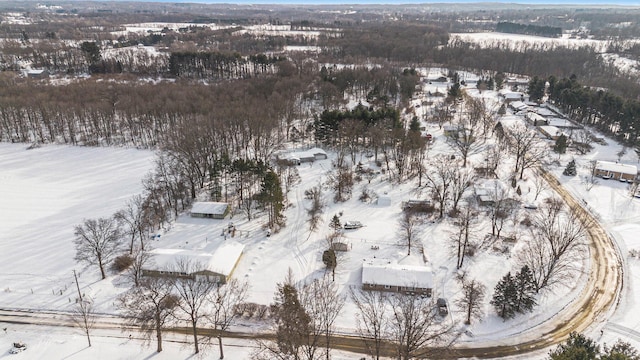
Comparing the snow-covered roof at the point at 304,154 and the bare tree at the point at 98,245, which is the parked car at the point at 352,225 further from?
the bare tree at the point at 98,245

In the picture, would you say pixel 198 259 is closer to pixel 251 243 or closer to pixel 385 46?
pixel 251 243

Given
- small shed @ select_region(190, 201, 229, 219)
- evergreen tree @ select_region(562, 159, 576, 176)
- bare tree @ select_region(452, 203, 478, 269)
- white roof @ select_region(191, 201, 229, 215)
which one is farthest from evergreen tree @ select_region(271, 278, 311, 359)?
evergreen tree @ select_region(562, 159, 576, 176)

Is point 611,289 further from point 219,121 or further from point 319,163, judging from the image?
point 219,121

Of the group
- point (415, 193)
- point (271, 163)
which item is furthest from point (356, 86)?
point (415, 193)

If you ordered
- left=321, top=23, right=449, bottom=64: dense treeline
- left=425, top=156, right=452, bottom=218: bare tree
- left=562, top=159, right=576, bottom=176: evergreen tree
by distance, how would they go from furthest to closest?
left=321, top=23, right=449, bottom=64: dense treeline < left=562, top=159, right=576, bottom=176: evergreen tree < left=425, top=156, right=452, bottom=218: bare tree

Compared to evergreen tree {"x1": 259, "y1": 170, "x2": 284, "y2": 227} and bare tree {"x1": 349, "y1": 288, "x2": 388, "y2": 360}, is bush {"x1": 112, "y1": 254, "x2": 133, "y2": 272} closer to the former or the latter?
evergreen tree {"x1": 259, "y1": 170, "x2": 284, "y2": 227}

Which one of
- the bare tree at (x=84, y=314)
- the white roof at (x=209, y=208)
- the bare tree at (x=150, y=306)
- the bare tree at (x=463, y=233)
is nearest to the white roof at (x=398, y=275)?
the bare tree at (x=463, y=233)

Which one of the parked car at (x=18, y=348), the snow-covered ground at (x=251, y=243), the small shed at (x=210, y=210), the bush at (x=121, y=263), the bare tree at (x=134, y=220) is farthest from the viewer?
the small shed at (x=210, y=210)
